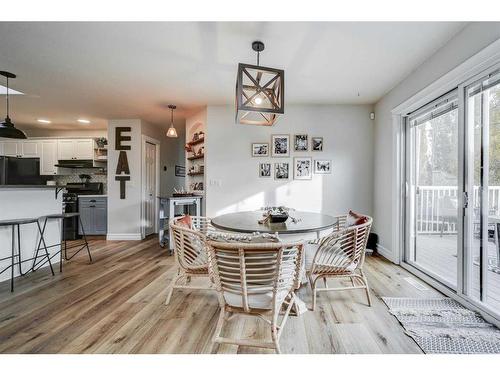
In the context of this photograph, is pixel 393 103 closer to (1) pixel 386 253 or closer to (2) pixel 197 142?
(1) pixel 386 253

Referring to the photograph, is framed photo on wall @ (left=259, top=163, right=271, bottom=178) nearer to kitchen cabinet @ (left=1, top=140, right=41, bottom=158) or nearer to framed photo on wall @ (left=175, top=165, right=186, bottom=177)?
framed photo on wall @ (left=175, top=165, right=186, bottom=177)

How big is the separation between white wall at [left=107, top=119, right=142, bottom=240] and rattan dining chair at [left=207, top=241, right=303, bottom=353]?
161 inches

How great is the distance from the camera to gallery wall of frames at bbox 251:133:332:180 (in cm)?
407

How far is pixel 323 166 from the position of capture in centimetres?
407

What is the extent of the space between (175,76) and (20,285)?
2.96 m

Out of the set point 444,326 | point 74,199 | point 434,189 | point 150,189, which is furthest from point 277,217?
point 74,199

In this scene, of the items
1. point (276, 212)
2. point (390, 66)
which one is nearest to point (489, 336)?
point (276, 212)

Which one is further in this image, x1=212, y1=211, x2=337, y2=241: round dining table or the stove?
the stove

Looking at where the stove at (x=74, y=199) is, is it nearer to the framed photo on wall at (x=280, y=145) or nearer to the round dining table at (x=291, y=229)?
the framed photo on wall at (x=280, y=145)

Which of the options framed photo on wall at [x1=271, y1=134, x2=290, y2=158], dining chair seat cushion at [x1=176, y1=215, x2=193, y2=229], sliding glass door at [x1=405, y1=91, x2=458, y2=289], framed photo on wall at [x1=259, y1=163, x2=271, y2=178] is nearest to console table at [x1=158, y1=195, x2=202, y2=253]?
framed photo on wall at [x1=259, y1=163, x2=271, y2=178]

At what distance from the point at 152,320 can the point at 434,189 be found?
3933 mm

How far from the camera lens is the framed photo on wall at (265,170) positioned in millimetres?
4102
